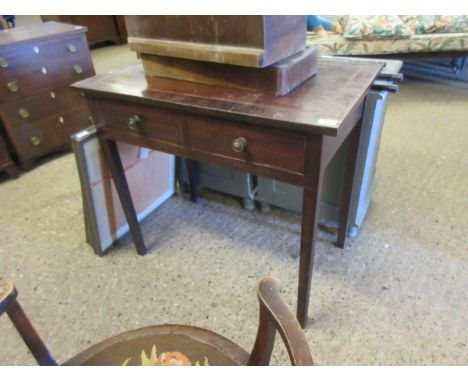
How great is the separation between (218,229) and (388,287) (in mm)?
730

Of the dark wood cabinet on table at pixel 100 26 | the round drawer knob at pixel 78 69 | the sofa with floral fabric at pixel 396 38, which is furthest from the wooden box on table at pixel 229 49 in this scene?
the dark wood cabinet on table at pixel 100 26

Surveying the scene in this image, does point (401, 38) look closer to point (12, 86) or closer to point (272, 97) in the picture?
point (272, 97)

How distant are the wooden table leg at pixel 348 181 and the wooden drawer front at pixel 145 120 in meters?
0.61

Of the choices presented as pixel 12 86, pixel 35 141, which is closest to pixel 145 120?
pixel 12 86

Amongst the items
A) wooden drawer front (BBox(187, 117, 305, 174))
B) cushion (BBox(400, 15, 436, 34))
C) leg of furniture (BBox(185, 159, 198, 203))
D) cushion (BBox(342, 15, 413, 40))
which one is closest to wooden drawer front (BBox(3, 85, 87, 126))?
leg of furniture (BBox(185, 159, 198, 203))

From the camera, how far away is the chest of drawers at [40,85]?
73.9 inches

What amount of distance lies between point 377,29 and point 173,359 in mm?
2788

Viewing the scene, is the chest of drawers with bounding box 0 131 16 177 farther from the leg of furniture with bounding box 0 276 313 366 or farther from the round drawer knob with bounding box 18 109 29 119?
the leg of furniture with bounding box 0 276 313 366

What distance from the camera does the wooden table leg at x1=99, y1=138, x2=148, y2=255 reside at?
1262 mm

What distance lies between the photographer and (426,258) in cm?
144

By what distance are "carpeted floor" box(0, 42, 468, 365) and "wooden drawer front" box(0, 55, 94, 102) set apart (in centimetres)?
51

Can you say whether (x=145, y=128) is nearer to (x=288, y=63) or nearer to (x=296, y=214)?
(x=288, y=63)

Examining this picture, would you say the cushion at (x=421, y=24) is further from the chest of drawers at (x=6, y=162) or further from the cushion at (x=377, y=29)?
the chest of drawers at (x=6, y=162)

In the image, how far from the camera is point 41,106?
2051 mm
